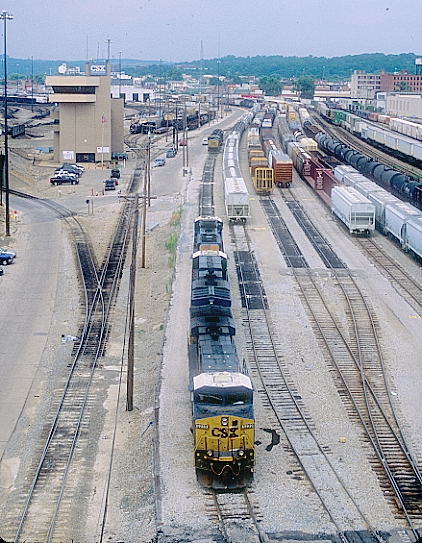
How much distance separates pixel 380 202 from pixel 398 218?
200 inches

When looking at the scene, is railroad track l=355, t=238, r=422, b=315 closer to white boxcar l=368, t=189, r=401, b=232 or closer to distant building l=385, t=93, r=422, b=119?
white boxcar l=368, t=189, r=401, b=232

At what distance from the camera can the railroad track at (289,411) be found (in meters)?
19.5

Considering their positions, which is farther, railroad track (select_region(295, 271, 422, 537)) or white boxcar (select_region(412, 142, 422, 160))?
white boxcar (select_region(412, 142, 422, 160))

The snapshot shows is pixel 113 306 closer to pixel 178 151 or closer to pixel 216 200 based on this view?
pixel 216 200

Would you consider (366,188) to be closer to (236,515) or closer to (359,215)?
(359,215)

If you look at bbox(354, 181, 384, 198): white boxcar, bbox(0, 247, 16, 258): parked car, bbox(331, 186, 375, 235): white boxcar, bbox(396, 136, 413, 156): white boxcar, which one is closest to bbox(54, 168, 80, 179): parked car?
bbox(0, 247, 16, 258): parked car

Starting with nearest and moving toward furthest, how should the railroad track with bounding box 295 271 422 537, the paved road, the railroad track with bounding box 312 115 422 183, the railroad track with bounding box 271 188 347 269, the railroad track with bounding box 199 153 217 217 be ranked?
the railroad track with bounding box 295 271 422 537 → the paved road → the railroad track with bounding box 271 188 347 269 → the railroad track with bounding box 199 153 217 217 → the railroad track with bounding box 312 115 422 183

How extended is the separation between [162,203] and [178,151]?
43.8 m

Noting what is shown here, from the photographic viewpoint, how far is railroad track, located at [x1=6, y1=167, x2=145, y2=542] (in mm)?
20375

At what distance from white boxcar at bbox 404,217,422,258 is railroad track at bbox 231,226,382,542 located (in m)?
10.3

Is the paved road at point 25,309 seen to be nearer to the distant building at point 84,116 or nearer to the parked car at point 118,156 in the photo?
the distant building at point 84,116

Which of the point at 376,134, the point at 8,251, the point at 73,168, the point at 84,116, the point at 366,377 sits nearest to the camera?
the point at 366,377

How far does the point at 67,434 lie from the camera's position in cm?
2580

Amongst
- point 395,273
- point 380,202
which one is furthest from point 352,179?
point 395,273
